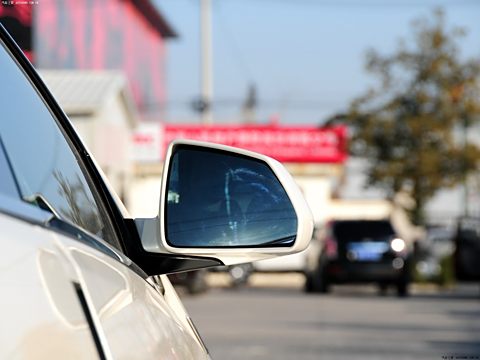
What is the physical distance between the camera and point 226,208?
8.05 feet

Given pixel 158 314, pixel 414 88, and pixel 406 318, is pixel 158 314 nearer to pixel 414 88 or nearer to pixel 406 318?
pixel 406 318

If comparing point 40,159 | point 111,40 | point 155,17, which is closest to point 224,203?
point 40,159

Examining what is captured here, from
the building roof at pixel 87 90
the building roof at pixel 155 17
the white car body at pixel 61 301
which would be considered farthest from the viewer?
Answer: the building roof at pixel 155 17

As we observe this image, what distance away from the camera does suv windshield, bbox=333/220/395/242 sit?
25125 mm

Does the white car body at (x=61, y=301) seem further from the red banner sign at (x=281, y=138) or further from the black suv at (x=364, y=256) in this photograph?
the red banner sign at (x=281, y=138)

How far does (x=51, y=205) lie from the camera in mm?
2029

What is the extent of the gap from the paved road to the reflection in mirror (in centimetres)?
567

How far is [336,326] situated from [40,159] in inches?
532

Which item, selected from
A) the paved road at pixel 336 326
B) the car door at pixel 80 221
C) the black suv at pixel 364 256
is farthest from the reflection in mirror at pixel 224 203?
the black suv at pixel 364 256

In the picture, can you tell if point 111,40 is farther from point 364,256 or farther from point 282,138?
point 364,256

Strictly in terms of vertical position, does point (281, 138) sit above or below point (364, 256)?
above

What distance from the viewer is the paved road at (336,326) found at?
39.3ft

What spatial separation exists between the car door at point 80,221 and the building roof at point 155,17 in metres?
55.5

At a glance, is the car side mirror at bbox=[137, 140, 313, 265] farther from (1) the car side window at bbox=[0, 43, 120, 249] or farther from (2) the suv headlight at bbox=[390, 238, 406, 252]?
(2) the suv headlight at bbox=[390, 238, 406, 252]
